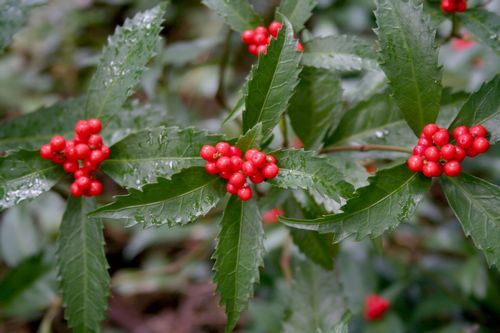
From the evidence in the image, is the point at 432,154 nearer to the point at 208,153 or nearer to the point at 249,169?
the point at 249,169

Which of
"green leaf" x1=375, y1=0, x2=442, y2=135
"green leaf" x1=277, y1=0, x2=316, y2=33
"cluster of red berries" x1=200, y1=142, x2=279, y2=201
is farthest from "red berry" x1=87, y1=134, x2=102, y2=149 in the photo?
"green leaf" x1=375, y1=0, x2=442, y2=135

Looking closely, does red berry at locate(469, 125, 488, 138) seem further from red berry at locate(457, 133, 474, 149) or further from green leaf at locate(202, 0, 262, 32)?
green leaf at locate(202, 0, 262, 32)

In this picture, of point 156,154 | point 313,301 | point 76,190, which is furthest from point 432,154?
point 76,190

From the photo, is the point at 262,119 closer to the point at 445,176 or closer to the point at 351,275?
the point at 445,176

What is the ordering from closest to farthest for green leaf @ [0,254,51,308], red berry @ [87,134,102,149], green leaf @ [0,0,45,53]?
red berry @ [87,134,102,149] → green leaf @ [0,0,45,53] → green leaf @ [0,254,51,308]

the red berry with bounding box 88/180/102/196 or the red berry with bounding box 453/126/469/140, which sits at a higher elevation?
the red berry with bounding box 453/126/469/140

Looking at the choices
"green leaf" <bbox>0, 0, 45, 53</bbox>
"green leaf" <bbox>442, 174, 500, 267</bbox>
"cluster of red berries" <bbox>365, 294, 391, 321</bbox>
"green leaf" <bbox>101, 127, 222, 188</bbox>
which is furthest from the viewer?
"cluster of red berries" <bbox>365, 294, 391, 321</bbox>
